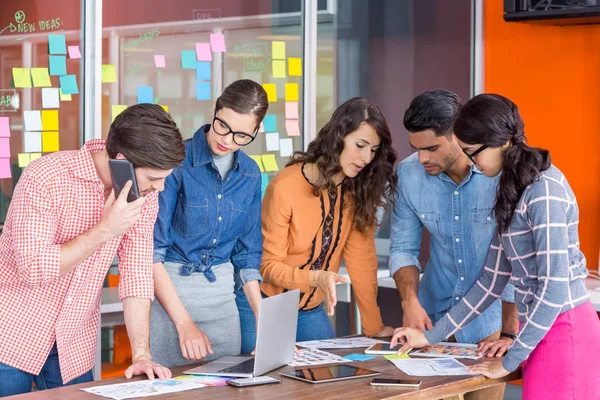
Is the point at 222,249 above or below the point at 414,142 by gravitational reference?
below

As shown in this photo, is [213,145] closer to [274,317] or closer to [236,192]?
[236,192]

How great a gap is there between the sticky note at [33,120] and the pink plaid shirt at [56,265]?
3.99 feet

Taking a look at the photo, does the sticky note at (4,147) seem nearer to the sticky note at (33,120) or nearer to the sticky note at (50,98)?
the sticky note at (33,120)

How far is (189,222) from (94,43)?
1.28 meters

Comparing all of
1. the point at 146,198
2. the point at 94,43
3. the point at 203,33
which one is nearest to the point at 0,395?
the point at 146,198

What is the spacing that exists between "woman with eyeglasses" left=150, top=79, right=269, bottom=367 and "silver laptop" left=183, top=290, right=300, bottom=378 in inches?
6.1

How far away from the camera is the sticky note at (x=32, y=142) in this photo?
3.73 meters

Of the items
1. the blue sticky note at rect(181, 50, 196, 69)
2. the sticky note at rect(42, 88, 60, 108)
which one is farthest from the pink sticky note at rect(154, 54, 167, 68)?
the sticky note at rect(42, 88, 60, 108)

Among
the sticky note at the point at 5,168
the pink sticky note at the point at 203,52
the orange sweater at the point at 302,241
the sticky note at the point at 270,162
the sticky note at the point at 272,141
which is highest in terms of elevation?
the pink sticky note at the point at 203,52

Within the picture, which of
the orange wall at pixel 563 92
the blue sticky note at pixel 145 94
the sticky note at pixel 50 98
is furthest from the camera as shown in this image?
the orange wall at pixel 563 92

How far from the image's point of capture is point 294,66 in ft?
15.8

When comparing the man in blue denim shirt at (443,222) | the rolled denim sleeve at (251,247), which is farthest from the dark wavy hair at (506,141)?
the rolled denim sleeve at (251,247)

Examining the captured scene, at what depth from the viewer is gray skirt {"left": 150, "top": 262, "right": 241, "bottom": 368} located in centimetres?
296

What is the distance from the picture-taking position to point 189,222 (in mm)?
3012
